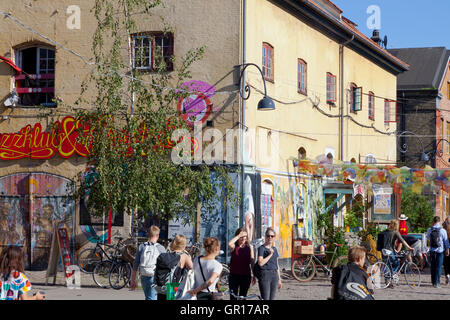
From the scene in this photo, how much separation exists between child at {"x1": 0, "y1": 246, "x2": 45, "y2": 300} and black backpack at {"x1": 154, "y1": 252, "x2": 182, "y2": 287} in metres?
2.18

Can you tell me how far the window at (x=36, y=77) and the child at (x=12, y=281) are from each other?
45.8ft

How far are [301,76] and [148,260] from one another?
45.3 ft

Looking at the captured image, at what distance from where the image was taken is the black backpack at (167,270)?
1019 centimetres

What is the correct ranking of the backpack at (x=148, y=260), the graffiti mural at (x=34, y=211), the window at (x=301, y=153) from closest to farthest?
1. the backpack at (x=148, y=260)
2. the graffiti mural at (x=34, y=211)
3. the window at (x=301, y=153)

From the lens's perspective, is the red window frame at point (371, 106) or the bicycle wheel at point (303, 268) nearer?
the bicycle wheel at point (303, 268)

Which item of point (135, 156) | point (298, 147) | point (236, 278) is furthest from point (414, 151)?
point (236, 278)

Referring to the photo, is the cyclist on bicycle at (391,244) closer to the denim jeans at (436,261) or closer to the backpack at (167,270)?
the denim jeans at (436,261)

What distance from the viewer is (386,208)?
104 ft

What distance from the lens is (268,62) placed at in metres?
22.0

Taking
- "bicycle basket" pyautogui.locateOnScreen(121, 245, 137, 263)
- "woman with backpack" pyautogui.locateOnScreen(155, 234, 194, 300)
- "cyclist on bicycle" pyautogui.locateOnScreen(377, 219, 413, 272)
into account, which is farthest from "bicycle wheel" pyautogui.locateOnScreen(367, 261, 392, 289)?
"woman with backpack" pyautogui.locateOnScreen(155, 234, 194, 300)

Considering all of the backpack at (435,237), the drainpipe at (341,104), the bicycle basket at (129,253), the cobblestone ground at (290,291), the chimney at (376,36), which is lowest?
the cobblestone ground at (290,291)

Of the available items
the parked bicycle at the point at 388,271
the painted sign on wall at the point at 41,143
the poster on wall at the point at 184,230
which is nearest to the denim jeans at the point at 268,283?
the parked bicycle at the point at 388,271

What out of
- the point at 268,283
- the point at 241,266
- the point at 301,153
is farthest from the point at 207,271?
the point at 301,153

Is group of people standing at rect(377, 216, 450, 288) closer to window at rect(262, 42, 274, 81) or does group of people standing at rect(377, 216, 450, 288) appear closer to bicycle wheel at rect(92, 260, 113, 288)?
window at rect(262, 42, 274, 81)
